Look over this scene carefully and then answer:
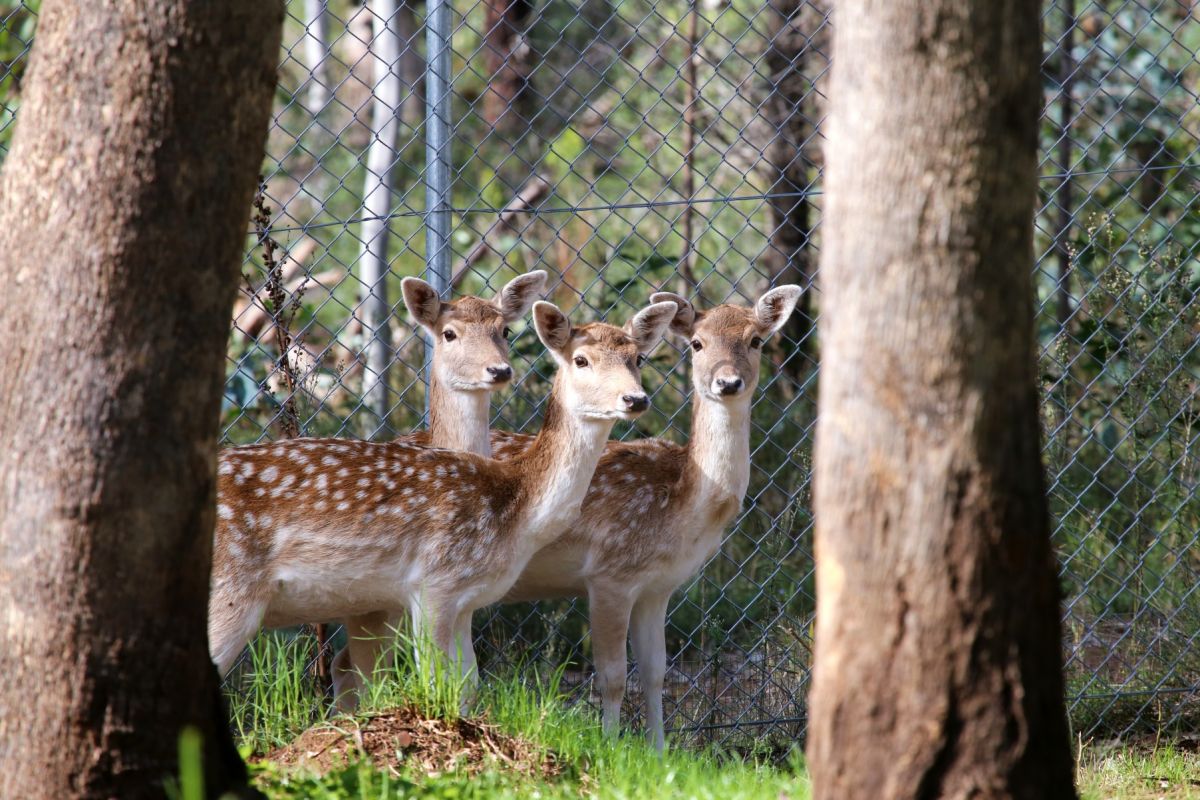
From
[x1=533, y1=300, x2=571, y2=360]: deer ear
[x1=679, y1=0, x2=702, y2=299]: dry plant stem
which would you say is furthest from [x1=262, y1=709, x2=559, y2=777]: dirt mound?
[x1=679, y1=0, x2=702, y2=299]: dry plant stem

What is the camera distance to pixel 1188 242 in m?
8.40

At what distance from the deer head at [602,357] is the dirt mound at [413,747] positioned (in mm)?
1536

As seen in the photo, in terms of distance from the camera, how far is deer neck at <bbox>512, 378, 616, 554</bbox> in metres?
5.36

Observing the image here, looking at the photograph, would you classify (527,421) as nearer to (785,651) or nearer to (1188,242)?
(785,651)

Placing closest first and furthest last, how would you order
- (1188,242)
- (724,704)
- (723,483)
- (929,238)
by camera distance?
(929,238) → (723,483) → (724,704) → (1188,242)

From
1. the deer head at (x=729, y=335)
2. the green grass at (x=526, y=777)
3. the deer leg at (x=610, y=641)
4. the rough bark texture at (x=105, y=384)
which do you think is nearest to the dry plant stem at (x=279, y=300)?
the green grass at (x=526, y=777)

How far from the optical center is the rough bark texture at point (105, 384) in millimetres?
2869

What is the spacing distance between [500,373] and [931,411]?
323 centimetres

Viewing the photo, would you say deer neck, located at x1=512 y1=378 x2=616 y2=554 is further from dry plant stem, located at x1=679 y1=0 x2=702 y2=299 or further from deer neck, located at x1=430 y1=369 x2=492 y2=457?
dry plant stem, located at x1=679 y1=0 x2=702 y2=299

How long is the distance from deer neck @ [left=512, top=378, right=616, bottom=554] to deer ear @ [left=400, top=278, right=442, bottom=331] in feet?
2.43

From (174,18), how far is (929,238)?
1580 mm

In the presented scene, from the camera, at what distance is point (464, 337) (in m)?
5.84

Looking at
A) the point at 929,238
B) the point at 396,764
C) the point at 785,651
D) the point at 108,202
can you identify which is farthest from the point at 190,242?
the point at 785,651

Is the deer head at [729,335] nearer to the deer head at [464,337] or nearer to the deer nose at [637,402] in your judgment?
the deer nose at [637,402]
